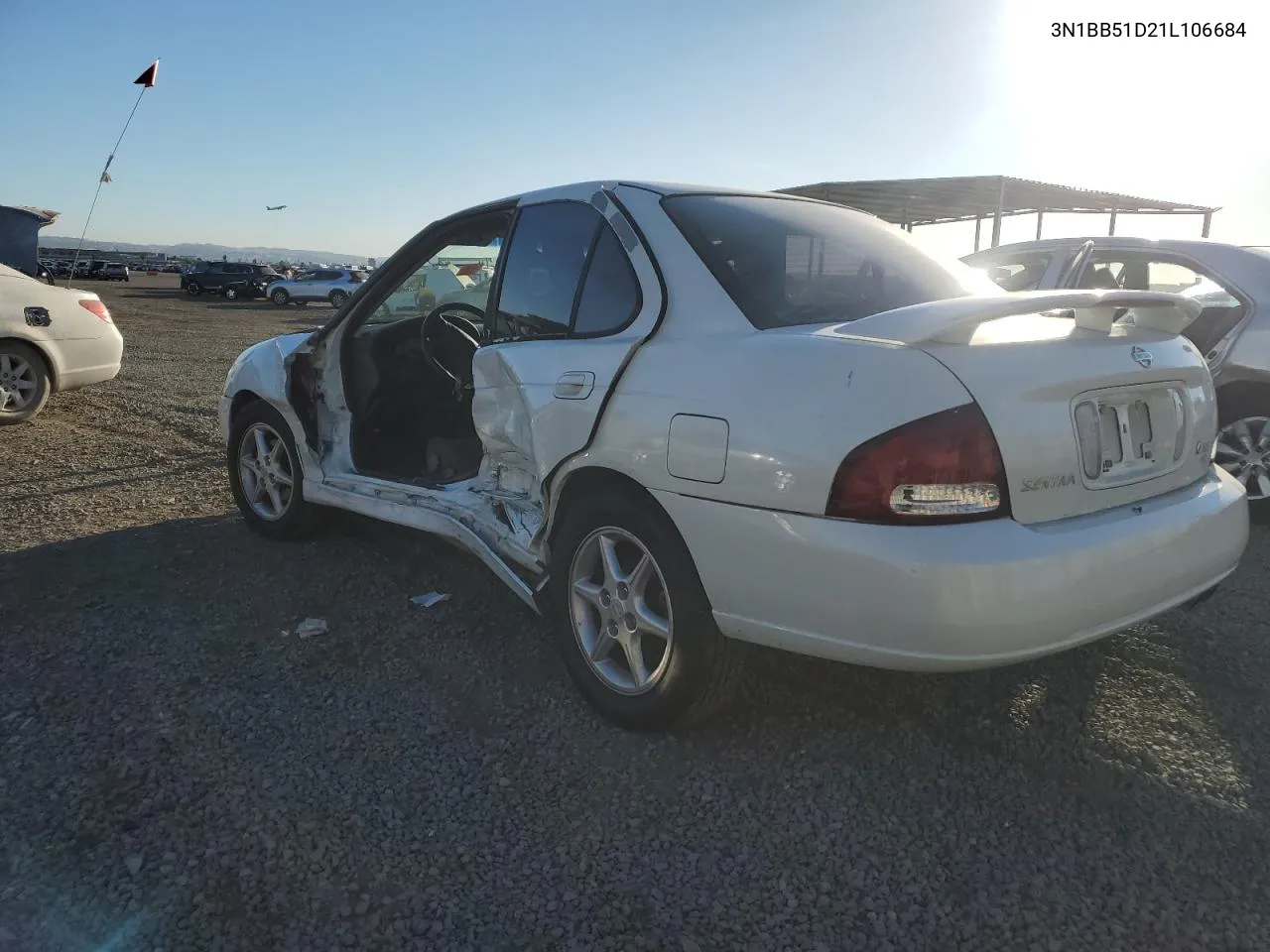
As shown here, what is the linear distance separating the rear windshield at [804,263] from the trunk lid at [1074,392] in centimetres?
33

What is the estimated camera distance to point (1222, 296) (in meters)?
5.11

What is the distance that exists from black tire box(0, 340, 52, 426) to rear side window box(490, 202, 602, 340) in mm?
6441

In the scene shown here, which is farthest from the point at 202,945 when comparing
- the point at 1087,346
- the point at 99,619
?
the point at 1087,346

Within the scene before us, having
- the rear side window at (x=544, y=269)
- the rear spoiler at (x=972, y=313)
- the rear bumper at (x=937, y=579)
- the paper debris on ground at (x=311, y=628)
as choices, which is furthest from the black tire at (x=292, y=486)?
the rear spoiler at (x=972, y=313)

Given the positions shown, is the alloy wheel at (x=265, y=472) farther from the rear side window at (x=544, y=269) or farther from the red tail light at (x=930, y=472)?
the red tail light at (x=930, y=472)

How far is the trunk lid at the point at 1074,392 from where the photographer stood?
6.93 ft

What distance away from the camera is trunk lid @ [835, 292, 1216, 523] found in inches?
83.2

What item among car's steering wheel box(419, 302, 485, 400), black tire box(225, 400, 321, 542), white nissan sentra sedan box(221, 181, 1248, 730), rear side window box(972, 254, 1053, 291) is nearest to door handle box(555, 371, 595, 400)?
white nissan sentra sedan box(221, 181, 1248, 730)

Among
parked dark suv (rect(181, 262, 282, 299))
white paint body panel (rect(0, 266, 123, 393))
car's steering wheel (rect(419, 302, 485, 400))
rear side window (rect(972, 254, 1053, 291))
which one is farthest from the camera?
parked dark suv (rect(181, 262, 282, 299))

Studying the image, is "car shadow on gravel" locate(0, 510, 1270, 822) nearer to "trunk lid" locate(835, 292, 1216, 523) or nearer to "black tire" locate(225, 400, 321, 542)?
"black tire" locate(225, 400, 321, 542)

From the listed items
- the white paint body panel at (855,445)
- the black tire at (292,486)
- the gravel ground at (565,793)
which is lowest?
the gravel ground at (565,793)

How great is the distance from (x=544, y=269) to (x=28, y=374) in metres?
6.81

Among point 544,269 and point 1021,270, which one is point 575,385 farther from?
point 1021,270

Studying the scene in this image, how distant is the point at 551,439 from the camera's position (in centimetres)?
288
